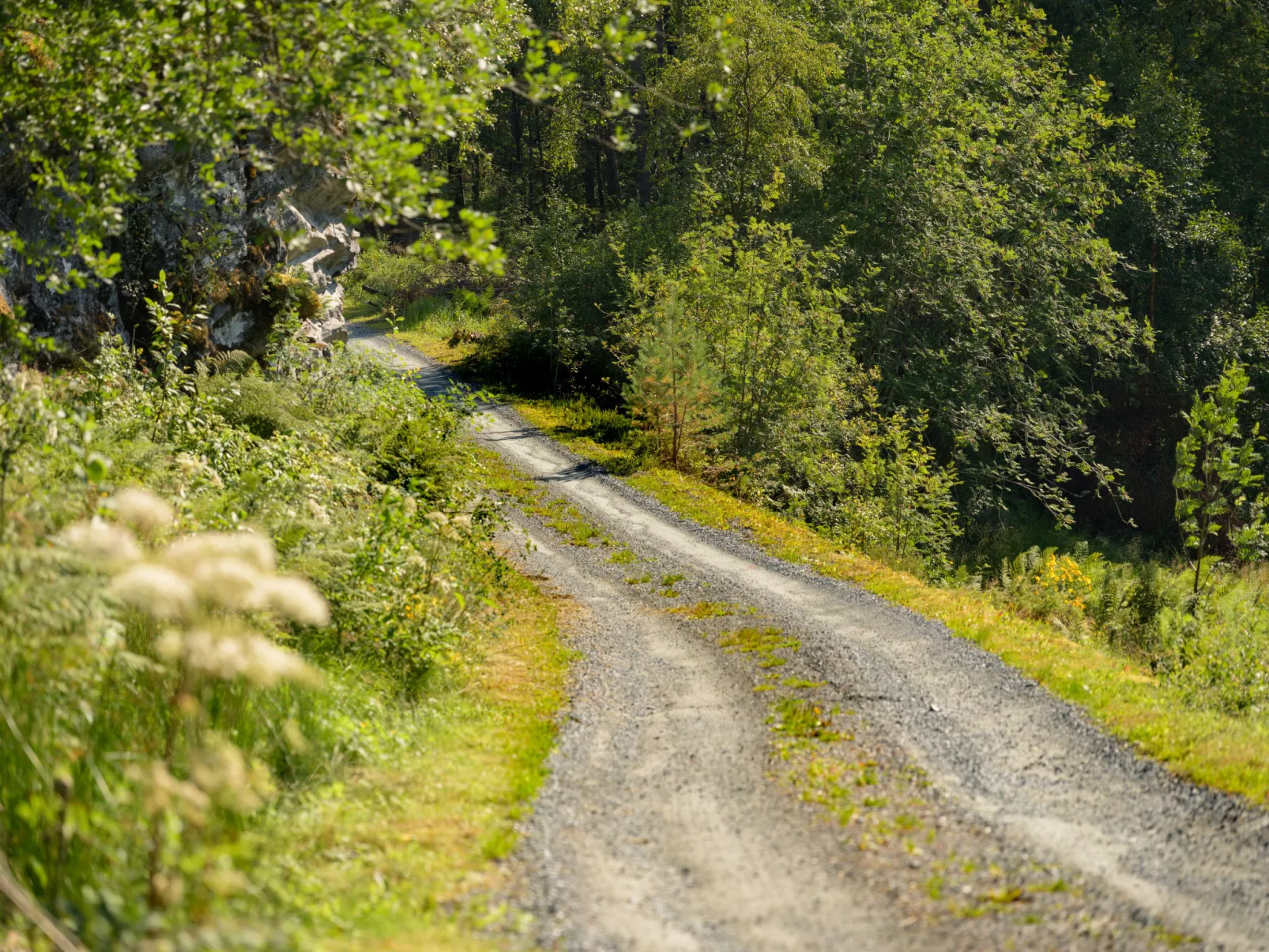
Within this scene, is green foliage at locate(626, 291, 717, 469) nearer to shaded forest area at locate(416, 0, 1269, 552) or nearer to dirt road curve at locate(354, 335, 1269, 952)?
shaded forest area at locate(416, 0, 1269, 552)

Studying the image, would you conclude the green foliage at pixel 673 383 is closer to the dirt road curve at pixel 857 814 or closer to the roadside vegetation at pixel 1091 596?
the roadside vegetation at pixel 1091 596

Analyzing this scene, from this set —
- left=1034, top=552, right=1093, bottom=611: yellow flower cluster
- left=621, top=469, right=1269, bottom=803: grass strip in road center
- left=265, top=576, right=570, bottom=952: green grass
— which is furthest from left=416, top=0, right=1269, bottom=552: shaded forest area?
left=265, top=576, right=570, bottom=952: green grass

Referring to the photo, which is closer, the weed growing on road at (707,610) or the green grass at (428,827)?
the green grass at (428,827)

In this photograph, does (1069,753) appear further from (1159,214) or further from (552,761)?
(1159,214)

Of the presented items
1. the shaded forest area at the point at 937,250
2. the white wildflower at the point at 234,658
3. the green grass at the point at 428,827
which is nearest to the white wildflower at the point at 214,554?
the white wildflower at the point at 234,658

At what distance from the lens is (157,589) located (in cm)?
379

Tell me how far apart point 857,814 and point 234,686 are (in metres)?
3.99

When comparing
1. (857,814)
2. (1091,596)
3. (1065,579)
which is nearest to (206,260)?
(857,814)

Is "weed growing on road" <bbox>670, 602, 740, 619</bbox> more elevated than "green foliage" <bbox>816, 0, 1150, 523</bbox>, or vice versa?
"green foliage" <bbox>816, 0, 1150, 523</bbox>

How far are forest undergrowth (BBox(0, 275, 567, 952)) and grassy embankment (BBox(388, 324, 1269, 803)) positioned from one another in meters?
4.46

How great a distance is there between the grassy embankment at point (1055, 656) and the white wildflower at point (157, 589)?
671 cm

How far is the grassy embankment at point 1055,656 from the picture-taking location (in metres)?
7.66

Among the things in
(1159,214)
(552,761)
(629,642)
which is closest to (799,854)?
(552,761)

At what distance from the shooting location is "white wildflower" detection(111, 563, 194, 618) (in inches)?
150
